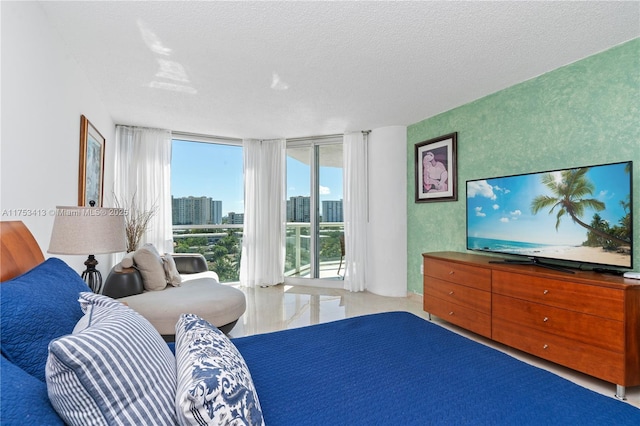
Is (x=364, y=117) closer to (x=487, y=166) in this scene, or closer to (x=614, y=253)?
(x=487, y=166)

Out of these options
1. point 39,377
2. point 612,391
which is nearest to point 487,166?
point 612,391

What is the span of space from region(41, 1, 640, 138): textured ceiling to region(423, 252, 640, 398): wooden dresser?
5.67 feet

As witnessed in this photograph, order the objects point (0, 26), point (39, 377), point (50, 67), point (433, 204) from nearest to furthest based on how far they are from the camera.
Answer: point (39, 377) → point (0, 26) → point (50, 67) → point (433, 204)

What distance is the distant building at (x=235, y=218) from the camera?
550cm

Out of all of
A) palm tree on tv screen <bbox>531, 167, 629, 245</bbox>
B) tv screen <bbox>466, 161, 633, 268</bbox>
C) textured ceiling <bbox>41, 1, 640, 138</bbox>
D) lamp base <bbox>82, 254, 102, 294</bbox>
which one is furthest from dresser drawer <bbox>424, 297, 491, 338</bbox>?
lamp base <bbox>82, 254, 102, 294</bbox>

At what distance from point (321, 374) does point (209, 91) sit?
3.04 metres

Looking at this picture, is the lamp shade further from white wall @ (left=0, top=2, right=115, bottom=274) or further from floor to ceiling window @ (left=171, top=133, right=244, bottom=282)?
floor to ceiling window @ (left=171, top=133, right=244, bottom=282)

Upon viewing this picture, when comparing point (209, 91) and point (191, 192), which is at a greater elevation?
point (209, 91)

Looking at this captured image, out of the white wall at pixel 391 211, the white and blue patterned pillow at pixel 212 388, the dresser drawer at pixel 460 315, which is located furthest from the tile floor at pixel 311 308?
the white and blue patterned pillow at pixel 212 388

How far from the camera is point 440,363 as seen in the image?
1.33 metres

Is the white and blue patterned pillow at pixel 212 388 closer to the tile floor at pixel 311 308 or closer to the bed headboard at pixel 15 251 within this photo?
the bed headboard at pixel 15 251

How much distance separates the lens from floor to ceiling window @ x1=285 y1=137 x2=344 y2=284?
212 inches

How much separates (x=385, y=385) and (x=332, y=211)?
427 cm

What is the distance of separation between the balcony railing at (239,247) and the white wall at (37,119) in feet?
8.22
